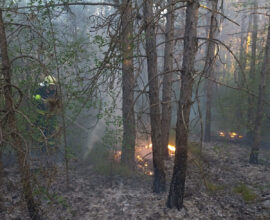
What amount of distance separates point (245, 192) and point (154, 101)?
384cm

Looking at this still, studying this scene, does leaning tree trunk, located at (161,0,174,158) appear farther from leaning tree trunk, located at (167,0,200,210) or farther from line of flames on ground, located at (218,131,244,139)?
line of flames on ground, located at (218,131,244,139)

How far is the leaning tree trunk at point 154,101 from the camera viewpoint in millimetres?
5996

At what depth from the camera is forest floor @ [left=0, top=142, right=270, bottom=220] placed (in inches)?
226

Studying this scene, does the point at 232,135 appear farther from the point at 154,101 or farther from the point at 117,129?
the point at 154,101

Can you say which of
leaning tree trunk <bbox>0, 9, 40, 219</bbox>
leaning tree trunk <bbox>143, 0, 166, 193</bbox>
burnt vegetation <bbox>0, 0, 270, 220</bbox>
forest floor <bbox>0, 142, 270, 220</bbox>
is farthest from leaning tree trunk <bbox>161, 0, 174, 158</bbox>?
leaning tree trunk <bbox>0, 9, 40, 219</bbox>

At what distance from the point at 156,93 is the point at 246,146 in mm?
Result: 8602

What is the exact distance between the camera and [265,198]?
6125 millimetres

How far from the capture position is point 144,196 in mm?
6945

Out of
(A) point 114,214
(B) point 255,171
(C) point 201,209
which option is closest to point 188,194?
(C) point 201,209

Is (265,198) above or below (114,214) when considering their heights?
above

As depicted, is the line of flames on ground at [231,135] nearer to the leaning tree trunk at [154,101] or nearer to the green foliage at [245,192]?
the green foliage at [245,192]

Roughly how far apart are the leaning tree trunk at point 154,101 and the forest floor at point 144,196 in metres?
0.58

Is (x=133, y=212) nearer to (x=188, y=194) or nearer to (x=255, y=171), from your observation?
(x=188, y=194)

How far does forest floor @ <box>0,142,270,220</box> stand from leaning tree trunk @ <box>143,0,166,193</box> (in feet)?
1.89
